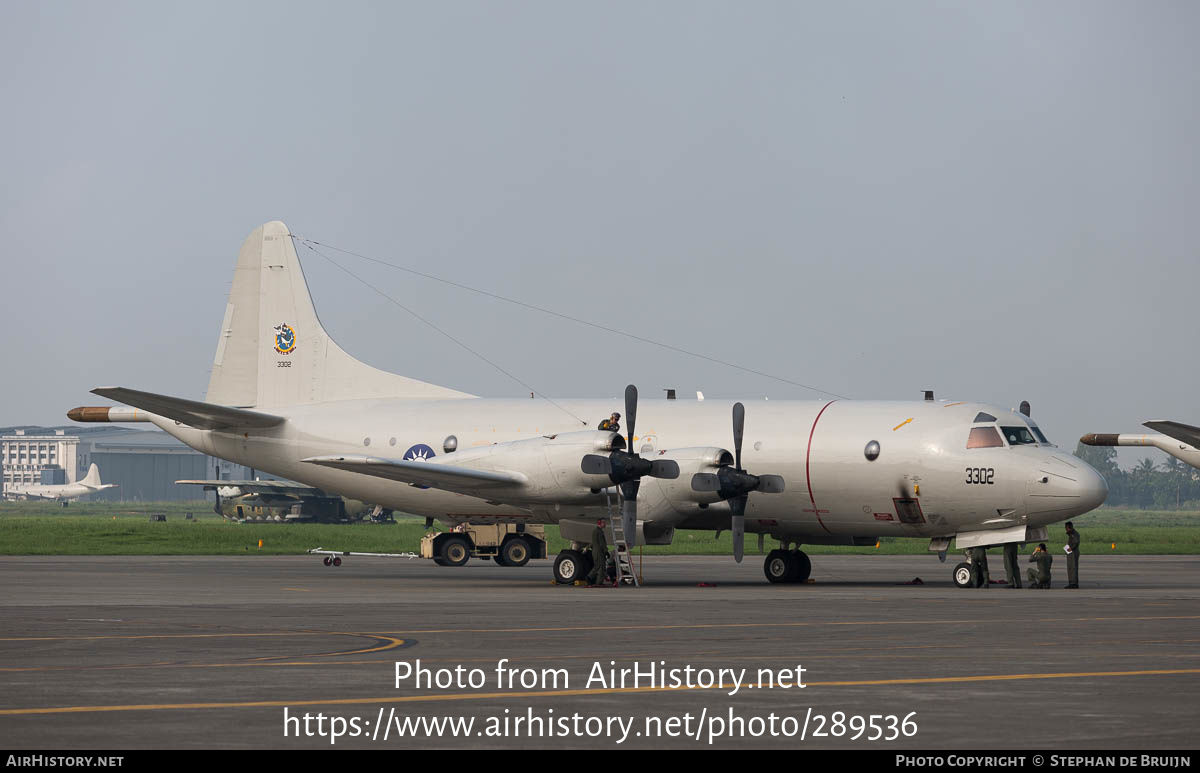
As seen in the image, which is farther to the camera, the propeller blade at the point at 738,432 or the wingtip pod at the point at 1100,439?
the wingtip pod at the point at 1100,439

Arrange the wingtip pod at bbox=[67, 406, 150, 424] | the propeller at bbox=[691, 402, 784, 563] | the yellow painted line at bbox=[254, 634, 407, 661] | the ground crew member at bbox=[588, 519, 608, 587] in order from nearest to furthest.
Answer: the yellow painted line at bbox=[254, 634, 407, 661], the propeller at bbox=[691, 402, 784, 563], the ground crew member at bbox=[588, 519, 608, 587], the wingtip pod at bbox=[67, 406, 150, 424]

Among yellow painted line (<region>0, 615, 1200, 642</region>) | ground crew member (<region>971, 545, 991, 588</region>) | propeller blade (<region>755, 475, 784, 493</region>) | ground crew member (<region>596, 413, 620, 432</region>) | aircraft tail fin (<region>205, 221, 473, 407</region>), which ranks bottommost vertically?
yellow painted line (<region>0, 615, 1200, 642</region>)

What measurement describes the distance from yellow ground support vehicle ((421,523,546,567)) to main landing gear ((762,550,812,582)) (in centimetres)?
1136

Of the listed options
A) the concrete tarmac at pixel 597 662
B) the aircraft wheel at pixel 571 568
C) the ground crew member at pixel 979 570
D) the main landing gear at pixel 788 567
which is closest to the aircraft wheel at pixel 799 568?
the main landing gear at pixel 788 567

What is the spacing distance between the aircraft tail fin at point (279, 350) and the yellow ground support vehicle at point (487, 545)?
695cm

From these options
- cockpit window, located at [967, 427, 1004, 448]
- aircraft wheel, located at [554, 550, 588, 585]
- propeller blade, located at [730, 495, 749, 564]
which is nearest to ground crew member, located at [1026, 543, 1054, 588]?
cockpit window, located at [967, 427, 1004, 448]

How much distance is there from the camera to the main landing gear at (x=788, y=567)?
3575cm

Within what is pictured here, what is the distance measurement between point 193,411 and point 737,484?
14.7 m

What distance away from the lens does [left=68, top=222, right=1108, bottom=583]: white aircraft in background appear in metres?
32.4

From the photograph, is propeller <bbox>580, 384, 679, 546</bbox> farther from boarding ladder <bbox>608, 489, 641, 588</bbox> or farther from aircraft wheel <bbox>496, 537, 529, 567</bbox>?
aircraft wheel <bbox>496, 537, 529, 567</bbox>

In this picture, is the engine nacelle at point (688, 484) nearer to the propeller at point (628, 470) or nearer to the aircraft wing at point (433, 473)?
the propeller at point (628, 470)

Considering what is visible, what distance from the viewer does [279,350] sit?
41094 mm
